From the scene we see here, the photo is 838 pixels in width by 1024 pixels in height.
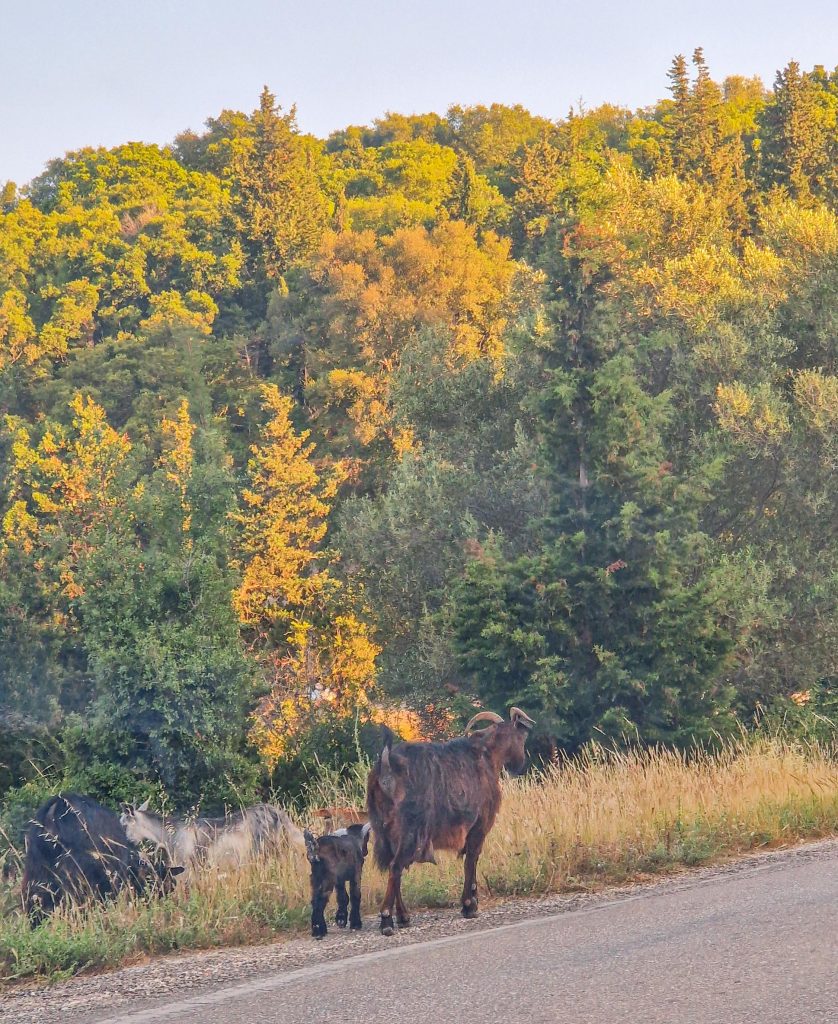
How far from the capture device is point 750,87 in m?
102

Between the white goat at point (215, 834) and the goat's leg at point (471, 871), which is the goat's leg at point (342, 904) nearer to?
the goat's leg at point (471, 871)

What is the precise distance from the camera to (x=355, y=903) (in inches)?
317

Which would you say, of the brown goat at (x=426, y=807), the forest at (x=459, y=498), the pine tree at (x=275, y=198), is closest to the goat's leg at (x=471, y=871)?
the brown goat at (x=426, y=807)

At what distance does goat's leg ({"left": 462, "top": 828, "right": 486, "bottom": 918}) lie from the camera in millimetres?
8000

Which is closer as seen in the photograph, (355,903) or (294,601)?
(355,903)

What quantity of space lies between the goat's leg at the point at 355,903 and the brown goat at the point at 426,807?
23 cm

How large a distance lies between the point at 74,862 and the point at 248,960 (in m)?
2.19

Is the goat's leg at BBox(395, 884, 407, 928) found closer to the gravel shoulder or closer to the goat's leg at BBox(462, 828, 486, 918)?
the gravel shoulder

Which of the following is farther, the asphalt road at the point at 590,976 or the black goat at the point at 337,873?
the black goat at the point at 337,873

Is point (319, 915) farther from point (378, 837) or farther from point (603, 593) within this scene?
point (603, 593)

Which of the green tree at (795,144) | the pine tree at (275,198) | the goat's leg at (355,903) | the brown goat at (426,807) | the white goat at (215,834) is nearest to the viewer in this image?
the brown goat at (426,807)

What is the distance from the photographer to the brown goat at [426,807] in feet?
25.8

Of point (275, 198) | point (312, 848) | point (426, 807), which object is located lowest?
point (312, 848)

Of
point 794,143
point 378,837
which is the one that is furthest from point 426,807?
point 794,143
